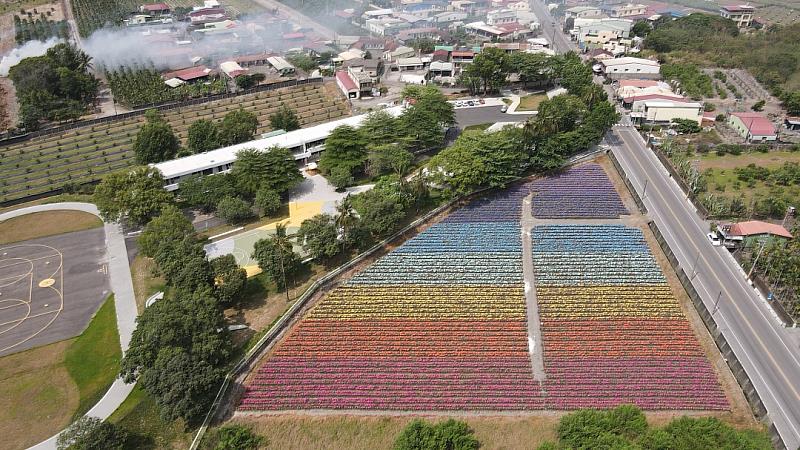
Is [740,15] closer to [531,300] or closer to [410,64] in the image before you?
[410,64]

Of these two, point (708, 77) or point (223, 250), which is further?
point (708, 77)

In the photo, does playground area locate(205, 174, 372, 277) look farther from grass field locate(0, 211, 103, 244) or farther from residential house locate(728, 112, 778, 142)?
residential house locate(728, 112, 778, 142)

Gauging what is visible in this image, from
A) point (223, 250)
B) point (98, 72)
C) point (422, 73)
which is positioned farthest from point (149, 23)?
point (223, 250)

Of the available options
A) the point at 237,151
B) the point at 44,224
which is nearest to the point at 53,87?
the point at 44,224

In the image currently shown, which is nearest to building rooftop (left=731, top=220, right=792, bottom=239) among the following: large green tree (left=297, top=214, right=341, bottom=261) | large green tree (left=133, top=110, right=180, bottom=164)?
large green tree (left=297, top=214, right=341, bottom=261)

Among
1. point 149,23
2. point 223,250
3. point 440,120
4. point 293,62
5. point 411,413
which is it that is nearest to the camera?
point 411,413

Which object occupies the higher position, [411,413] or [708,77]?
[708,77]

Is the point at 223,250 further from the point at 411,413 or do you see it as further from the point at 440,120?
the point at 440,120
